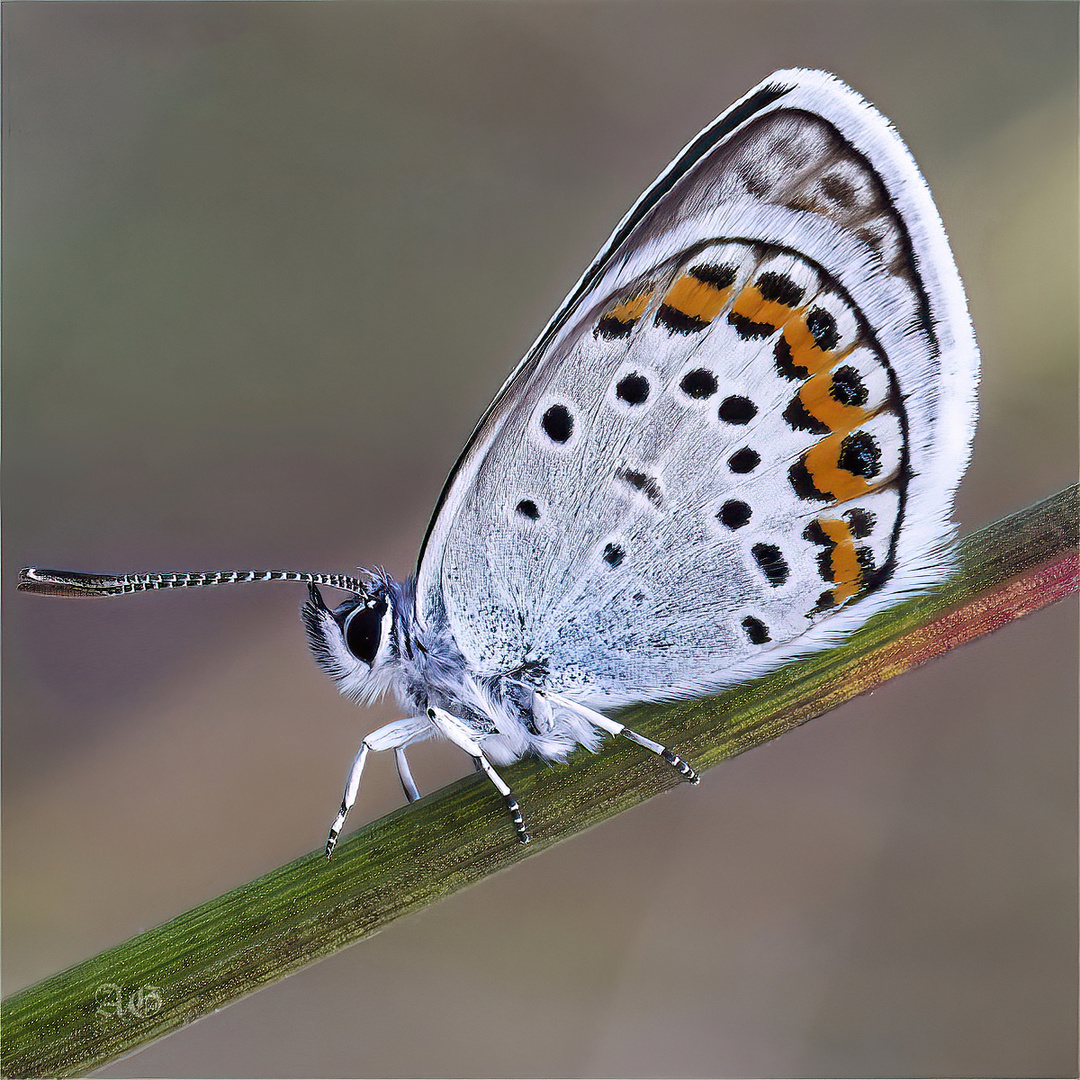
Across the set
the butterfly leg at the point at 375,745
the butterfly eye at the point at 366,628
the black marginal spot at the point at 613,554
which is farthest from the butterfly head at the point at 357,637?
the black marginal spot at the point at 613,554

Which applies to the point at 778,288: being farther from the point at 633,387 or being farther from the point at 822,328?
the point at 633,387

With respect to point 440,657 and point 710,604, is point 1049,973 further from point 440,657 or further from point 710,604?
point 440,657

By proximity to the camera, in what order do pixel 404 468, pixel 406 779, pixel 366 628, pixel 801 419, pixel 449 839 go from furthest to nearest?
pixel 404 468
pixel 406 779
pixel 366 628
pixel 801 419
pixel 449 839

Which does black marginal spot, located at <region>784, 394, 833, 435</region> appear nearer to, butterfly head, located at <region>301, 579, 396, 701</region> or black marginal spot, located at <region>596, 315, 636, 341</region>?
black marginal spot, located at <region>596, 315, 636, 341</region>

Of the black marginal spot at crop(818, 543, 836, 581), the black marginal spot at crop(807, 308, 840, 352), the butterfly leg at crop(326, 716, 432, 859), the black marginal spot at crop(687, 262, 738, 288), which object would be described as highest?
the black marginal spot at crop(687, 262, 738, 288)

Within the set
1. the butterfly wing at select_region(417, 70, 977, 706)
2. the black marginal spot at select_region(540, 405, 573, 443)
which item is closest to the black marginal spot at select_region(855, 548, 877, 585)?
the butterfly wing at select_region(417, 70, 977, 706)

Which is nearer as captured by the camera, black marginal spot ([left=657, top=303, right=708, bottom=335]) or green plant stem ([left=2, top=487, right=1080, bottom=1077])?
green plant stem ([left=2, top=487, right=1080, bottom=1077])

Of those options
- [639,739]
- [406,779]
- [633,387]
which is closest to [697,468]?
[633,387]
